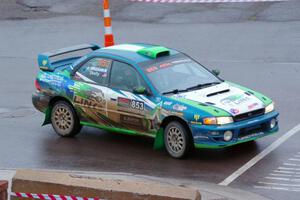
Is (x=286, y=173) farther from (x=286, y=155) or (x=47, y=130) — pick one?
(x=47, y=130)

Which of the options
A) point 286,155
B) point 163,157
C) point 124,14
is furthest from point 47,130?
point 124,14

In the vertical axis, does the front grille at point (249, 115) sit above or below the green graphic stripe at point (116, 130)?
above

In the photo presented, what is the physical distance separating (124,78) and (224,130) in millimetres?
2103

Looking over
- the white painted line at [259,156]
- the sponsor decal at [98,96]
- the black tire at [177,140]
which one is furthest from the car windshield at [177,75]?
the white painted line at [259,156]

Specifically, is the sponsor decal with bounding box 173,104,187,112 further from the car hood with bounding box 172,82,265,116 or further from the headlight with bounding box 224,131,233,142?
the headlight with bounding box 224,131,233,142

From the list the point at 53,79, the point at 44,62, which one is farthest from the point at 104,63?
the point at 44,62

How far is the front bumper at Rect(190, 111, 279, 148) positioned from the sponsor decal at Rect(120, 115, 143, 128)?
3.39 feet

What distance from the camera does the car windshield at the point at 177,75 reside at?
516 inches

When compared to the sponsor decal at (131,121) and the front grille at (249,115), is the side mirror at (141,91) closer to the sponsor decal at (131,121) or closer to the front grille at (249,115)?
the sponsor decal at (131,121)

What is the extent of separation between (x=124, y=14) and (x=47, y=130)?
10.4 m

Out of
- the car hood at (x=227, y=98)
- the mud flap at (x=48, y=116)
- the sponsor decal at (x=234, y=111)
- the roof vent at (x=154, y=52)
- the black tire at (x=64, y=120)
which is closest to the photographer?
the sponsor decal at (x=234, y=111)

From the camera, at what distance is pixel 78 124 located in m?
14.2

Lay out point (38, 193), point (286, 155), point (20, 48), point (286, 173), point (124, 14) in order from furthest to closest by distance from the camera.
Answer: point (124, 14) → point (20, 48) → point (286, 155) → point (286, 173) → point (38, 193)

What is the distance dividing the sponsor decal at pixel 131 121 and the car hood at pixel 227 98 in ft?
2.38
